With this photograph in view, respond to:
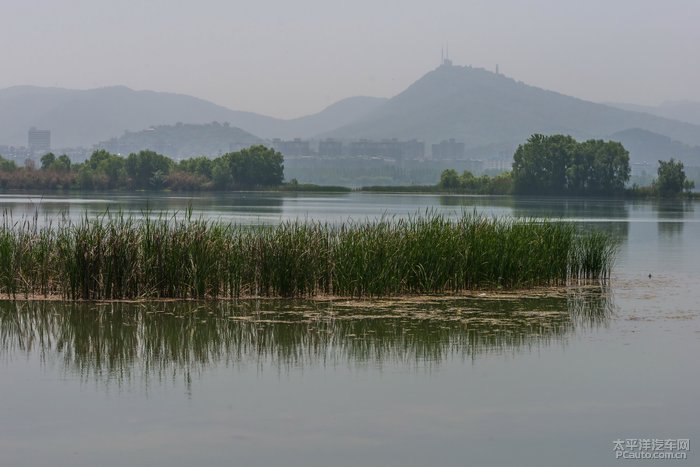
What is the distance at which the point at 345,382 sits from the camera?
586 inches

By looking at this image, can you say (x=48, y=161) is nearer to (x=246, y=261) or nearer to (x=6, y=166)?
(x=6, y=166)

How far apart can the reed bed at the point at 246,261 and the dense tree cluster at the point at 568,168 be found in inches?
4881

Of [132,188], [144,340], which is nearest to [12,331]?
[144,340]

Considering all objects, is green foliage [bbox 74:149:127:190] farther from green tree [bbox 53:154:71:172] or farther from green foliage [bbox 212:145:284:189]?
green foliage [bbox 212:145:284:189]

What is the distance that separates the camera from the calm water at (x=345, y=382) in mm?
11586

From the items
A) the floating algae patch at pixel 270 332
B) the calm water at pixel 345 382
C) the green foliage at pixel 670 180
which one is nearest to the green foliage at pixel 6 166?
the green foliage at pixel 670 180

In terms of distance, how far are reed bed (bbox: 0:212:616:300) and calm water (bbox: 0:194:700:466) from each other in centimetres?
86

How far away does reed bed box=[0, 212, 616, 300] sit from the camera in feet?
71.4

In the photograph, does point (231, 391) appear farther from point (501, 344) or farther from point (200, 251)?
point (200, 251)

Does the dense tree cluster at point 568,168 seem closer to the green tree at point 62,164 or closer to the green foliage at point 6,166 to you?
the green tree at point 62,164

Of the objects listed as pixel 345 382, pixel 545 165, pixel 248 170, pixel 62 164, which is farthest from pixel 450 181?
pixel 345 382

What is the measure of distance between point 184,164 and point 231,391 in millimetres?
162798

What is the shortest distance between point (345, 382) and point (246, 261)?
331 inches

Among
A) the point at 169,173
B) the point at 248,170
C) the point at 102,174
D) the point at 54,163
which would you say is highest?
the point at 54,163
